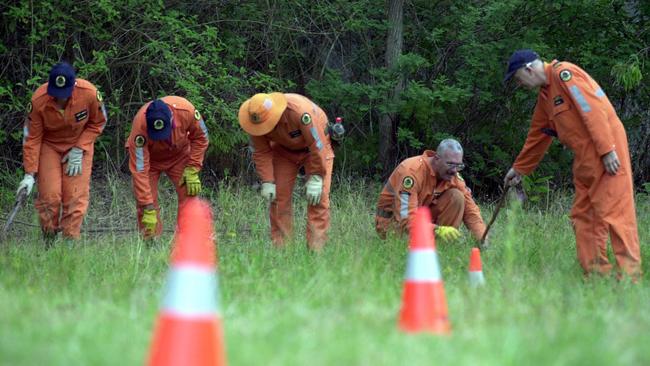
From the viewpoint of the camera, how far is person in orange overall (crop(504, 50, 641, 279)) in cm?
621

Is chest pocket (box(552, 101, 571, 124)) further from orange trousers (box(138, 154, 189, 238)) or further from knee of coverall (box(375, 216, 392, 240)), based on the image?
orange trousers (box(138, 154, 189, 238))

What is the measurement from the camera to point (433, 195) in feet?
26.9

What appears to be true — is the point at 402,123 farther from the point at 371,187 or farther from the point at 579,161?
the point at 579,161

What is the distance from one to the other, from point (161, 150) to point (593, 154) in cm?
416

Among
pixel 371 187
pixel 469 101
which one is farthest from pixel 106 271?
pixel 469 101

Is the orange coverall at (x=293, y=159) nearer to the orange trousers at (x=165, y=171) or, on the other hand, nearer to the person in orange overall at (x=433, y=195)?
the person in orange overall at (x=433, y=195)

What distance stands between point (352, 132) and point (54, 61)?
5.08 metres

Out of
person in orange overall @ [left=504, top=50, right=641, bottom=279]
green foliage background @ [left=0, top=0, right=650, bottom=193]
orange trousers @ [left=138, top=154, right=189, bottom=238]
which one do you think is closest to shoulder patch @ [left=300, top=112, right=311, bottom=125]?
orange trousers @ [left=138, top=154, right=189, bottom=238]

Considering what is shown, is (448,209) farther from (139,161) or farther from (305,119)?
(139,161)

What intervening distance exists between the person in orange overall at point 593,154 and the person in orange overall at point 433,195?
1249 millimetres

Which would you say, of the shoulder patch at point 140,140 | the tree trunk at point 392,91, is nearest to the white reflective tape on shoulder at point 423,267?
the shoulder patch at point 140,140

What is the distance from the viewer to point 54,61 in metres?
11.4

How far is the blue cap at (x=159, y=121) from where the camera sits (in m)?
7.87

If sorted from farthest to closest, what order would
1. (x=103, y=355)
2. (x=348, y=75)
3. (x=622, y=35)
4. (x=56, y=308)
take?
(x=348, y=75), (x=622, y=35), (x=56, y=308), (x=103, y=355)
